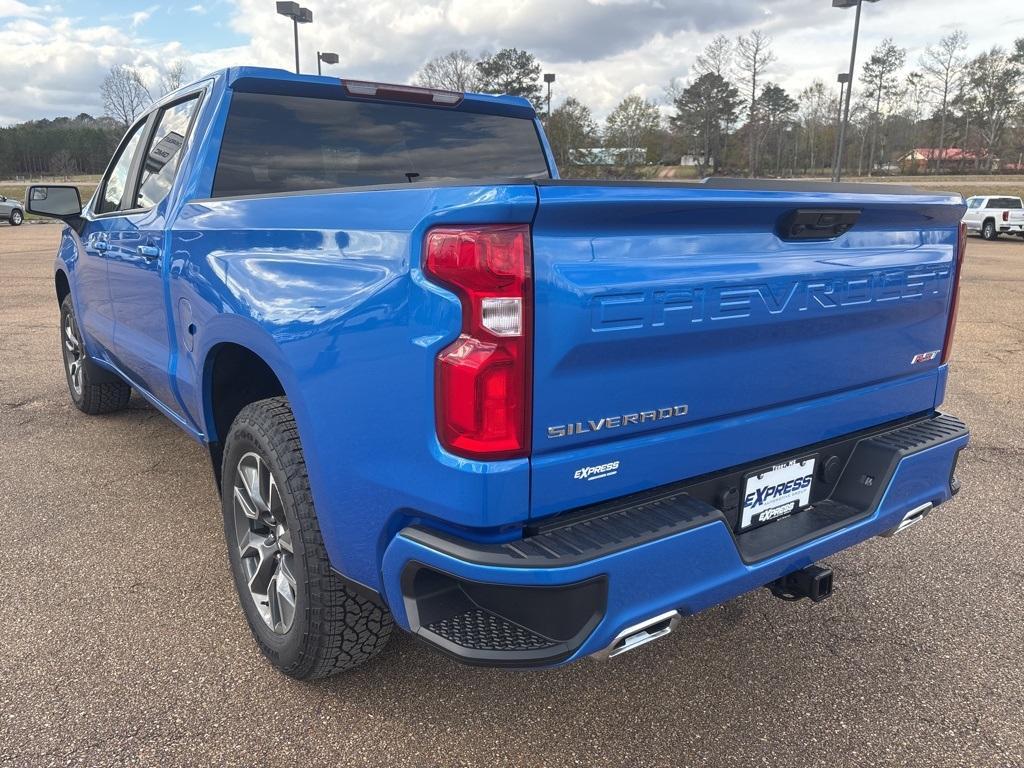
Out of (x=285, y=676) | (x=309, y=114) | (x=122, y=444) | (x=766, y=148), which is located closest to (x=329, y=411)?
(x=285, y=676)

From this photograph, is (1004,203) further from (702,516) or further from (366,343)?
(366,343)

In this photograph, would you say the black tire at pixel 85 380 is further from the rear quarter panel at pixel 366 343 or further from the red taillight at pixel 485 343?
the red taillight at pixel 485 343

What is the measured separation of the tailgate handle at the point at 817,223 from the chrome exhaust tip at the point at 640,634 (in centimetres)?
104

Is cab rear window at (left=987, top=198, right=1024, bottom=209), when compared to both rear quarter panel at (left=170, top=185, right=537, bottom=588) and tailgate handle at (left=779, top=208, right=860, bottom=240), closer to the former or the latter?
tailgate handle at (left=779, top=208, right=860, bottom=240)

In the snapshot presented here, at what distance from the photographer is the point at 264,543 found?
2609mm

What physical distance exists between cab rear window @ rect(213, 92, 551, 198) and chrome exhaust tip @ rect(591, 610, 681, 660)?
6.88 ft

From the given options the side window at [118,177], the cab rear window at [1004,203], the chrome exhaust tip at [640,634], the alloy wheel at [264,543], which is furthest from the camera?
the cab rear window at [1004,203]

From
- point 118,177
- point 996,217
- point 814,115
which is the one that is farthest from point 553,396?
point 814,115

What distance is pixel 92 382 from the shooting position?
16.7 ft

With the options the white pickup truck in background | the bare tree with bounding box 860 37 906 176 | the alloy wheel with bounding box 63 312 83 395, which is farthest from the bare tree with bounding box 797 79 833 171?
→ the alloy wheel with bounding box 63 312 83 395

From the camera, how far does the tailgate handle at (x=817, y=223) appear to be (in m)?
2.07

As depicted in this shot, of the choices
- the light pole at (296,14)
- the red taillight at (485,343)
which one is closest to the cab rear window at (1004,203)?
the light pole at (296,14)

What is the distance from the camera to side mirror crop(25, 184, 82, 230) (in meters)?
4.39

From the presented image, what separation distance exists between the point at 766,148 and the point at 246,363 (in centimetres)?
6264
